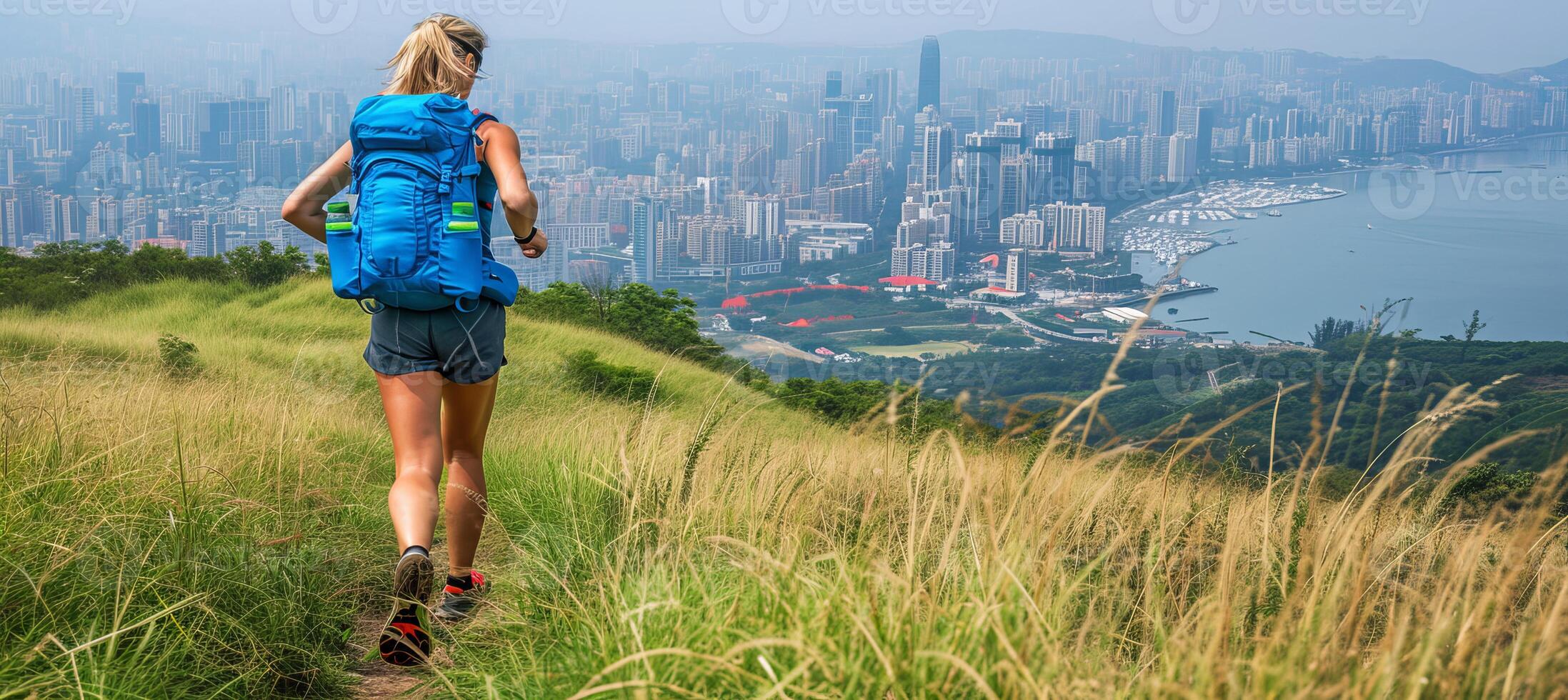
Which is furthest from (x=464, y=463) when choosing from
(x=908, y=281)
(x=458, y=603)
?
(x=908, y=281)

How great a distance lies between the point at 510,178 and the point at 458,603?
43.4 inches

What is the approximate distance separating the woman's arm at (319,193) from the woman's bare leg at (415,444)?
0.43 metres

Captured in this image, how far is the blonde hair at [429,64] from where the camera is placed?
2.59m

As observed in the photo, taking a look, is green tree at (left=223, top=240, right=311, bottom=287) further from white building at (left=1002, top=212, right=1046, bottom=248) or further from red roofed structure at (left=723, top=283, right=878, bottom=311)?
white building at (left=1002, top=212, right=1046, bottom=248)

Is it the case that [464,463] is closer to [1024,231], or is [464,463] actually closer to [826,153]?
[1024,231]

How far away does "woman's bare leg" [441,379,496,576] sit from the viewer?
268 cm

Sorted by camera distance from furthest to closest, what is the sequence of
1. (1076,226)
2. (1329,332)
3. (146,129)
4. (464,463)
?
(1076,226)
(146,129)
(1329,332)
(464,463)

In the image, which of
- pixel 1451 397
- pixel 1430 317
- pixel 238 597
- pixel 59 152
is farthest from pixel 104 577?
pixel 1430 317

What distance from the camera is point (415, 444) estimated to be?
2.55 meters

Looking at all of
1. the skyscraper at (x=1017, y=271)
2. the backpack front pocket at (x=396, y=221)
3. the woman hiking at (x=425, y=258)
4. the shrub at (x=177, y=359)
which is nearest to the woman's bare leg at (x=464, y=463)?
the woman hiking at (x=425, y=258)

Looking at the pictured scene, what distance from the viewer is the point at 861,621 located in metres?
1.69

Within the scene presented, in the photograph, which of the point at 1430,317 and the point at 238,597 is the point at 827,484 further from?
the point at 1430,317

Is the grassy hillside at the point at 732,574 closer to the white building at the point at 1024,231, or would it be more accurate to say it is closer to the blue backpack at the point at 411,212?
the blue backpack at the point at 411,212

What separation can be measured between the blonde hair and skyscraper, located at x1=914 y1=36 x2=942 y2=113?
16389 centimetres
